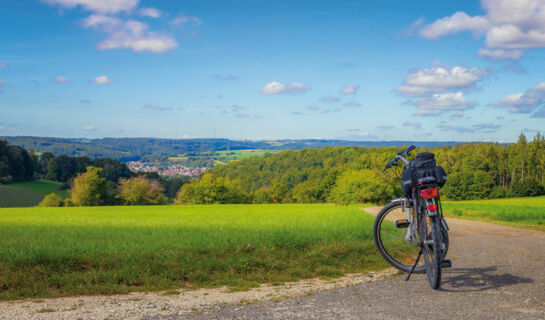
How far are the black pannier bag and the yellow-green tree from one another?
2712 inches

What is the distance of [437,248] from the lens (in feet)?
20.7

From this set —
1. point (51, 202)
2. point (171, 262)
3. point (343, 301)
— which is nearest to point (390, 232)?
point (343, 301)

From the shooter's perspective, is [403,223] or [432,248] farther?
[403,223]

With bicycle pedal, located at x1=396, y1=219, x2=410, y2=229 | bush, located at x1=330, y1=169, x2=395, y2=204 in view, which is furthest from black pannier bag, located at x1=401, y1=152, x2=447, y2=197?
bush, located at x1=330, y1=169, x2=395, y2=204

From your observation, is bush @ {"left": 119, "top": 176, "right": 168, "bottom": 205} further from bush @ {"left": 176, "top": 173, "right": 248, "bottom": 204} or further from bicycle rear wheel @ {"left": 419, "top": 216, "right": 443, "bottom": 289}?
bicycle rear wheel @ {"left": 419, "top": 216, "right": 443, "bottom": 289}

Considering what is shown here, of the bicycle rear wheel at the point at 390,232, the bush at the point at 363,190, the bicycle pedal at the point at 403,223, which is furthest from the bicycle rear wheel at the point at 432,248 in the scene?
the bush at the point at 363,190

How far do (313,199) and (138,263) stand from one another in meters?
85.8

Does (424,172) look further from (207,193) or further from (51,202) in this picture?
(51,202)

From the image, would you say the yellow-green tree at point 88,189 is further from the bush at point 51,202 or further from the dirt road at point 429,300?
the dirt road at point 429,300

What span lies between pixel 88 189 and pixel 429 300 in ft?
229

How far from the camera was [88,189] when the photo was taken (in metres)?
67.4

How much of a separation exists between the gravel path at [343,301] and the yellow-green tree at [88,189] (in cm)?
6720

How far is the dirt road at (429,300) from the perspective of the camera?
206 inches

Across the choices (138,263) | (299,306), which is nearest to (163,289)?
(138,263)
